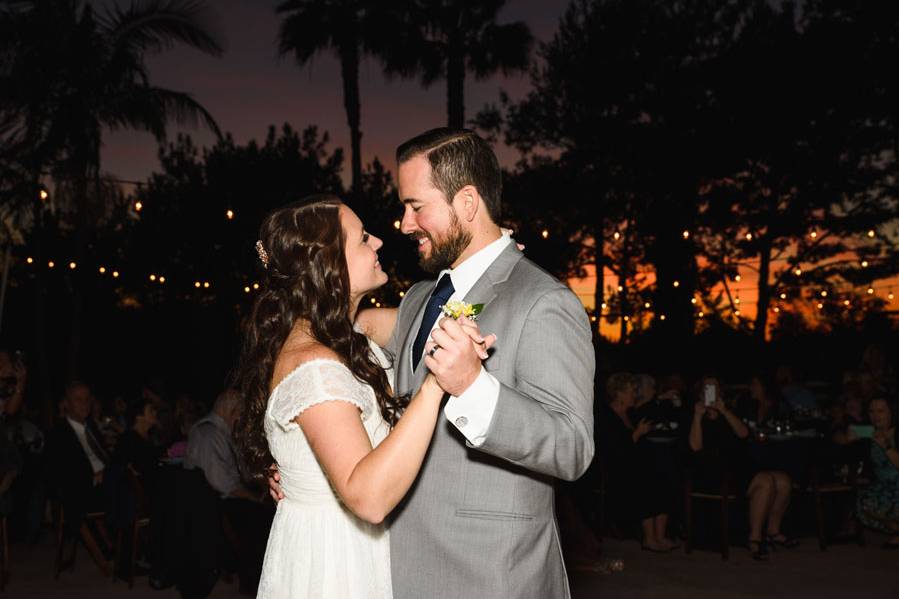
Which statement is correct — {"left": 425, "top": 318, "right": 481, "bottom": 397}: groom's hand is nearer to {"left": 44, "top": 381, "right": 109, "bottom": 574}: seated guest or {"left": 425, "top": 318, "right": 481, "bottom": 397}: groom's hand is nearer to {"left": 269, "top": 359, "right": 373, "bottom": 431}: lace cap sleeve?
{"left": 269, "top": 359, "right": 373, "bottom": 431}: lace cap sleeve

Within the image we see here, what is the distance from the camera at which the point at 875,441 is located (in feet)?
24.5

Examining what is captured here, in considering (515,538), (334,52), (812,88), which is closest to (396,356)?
(515,538)

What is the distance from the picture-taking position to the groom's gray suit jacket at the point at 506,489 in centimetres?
207

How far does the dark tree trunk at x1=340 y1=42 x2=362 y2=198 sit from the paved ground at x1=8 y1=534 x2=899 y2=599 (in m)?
10.2

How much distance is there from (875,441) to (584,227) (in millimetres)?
15861

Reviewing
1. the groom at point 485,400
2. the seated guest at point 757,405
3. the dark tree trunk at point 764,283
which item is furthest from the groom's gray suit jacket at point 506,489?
the dark tree trunk at point 764,283

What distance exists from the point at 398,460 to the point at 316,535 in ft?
2.38

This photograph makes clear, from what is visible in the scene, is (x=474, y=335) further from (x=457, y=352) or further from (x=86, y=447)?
(x=86, y=447)

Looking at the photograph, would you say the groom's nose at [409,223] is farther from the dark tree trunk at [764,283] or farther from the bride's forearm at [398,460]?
the dark tree trunk at [764,283]

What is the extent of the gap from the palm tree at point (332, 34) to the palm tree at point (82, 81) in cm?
578

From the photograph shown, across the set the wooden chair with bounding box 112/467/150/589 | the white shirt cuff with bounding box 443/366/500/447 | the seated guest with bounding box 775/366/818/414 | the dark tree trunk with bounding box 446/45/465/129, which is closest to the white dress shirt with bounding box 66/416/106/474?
the wooden chair with bounding box 112/467/150/589

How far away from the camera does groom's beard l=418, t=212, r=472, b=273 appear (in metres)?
2.41

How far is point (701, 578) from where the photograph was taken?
686cm

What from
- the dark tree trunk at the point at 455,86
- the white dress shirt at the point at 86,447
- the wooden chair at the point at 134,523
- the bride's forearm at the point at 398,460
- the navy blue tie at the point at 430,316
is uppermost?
the dark tree trunk at the point at 455,86
